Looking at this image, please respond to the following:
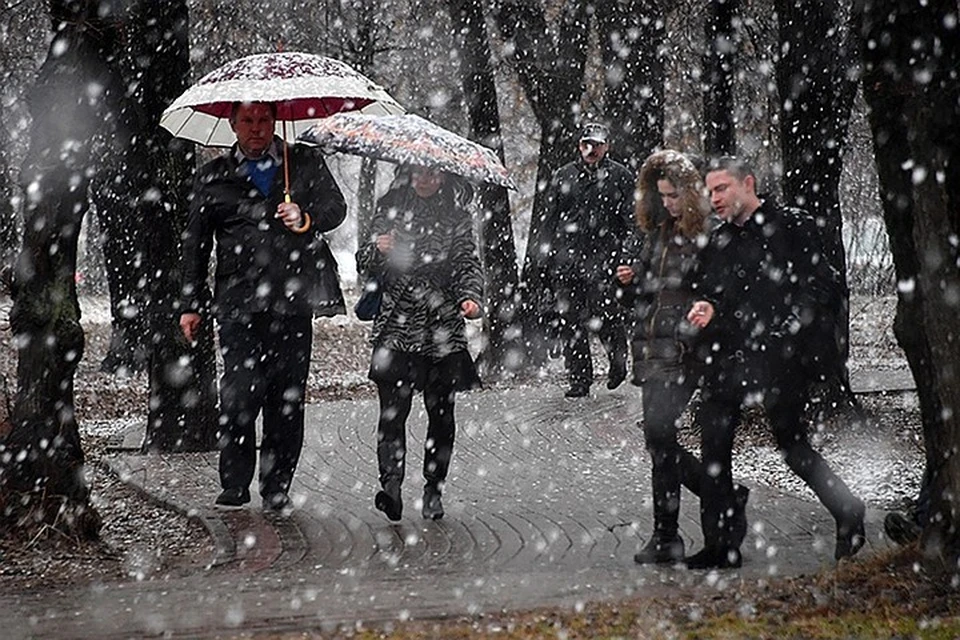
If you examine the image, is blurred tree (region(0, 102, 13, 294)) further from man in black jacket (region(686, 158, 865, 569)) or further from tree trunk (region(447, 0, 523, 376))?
man in black jacket (region(686, 158, 865, 569))

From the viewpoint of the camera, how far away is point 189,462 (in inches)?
464

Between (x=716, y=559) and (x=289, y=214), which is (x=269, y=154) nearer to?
(x=289, y=214)

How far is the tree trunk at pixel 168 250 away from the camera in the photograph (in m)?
12.4

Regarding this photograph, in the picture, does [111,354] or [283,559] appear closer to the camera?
[283,559]

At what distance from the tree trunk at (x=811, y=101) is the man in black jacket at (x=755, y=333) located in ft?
15.7

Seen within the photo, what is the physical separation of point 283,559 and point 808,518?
282 centimetres

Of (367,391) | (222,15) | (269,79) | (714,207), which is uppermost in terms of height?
(222,15)

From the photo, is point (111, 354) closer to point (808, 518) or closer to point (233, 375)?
point (233, 375)

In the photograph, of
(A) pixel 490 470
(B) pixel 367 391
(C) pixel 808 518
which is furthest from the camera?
(B) pixel 367 391

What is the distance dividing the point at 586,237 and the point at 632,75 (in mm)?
3335

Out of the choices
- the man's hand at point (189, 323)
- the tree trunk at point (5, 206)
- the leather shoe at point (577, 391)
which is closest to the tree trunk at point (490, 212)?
the leather shoe at point (577, 391)

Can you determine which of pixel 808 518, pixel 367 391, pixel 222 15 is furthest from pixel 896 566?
pixel 222 15

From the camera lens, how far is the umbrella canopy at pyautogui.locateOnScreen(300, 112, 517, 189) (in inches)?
349

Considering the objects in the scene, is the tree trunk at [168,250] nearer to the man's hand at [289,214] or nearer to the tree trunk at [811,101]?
the man's hand at [289,214]
